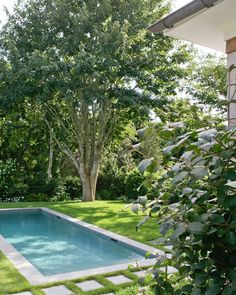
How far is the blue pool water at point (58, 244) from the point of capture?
280 inches

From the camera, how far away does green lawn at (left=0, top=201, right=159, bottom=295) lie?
472cm

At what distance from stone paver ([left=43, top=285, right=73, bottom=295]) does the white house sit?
294 cm

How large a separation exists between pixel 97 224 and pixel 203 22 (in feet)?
22.3

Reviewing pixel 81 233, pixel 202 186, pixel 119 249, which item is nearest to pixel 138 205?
pixel 202 186

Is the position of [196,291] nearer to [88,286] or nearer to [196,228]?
[196,228]

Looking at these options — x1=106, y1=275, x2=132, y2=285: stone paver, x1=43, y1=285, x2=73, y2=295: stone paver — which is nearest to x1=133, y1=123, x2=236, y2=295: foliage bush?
x1=43, y1=285, x2=73, y2=295: stone paver

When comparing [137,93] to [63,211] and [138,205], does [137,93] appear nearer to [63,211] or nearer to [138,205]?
[63,211]

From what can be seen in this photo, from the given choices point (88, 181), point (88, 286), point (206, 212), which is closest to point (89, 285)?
point (88, 286)

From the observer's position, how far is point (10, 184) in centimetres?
1619

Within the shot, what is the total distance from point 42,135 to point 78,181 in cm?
309

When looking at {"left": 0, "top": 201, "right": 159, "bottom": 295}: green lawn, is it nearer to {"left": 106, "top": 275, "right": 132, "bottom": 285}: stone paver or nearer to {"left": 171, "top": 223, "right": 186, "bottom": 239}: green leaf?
{"left": 106, "top": 275, "right": 132, "bottom": 285}: stone paver

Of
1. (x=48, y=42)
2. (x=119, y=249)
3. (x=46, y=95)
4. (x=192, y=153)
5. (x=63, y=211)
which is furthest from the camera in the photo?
(x=48, y=42)

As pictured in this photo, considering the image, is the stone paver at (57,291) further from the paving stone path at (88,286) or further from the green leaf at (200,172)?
the green leaf at (200,172)

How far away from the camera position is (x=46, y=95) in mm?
12953
